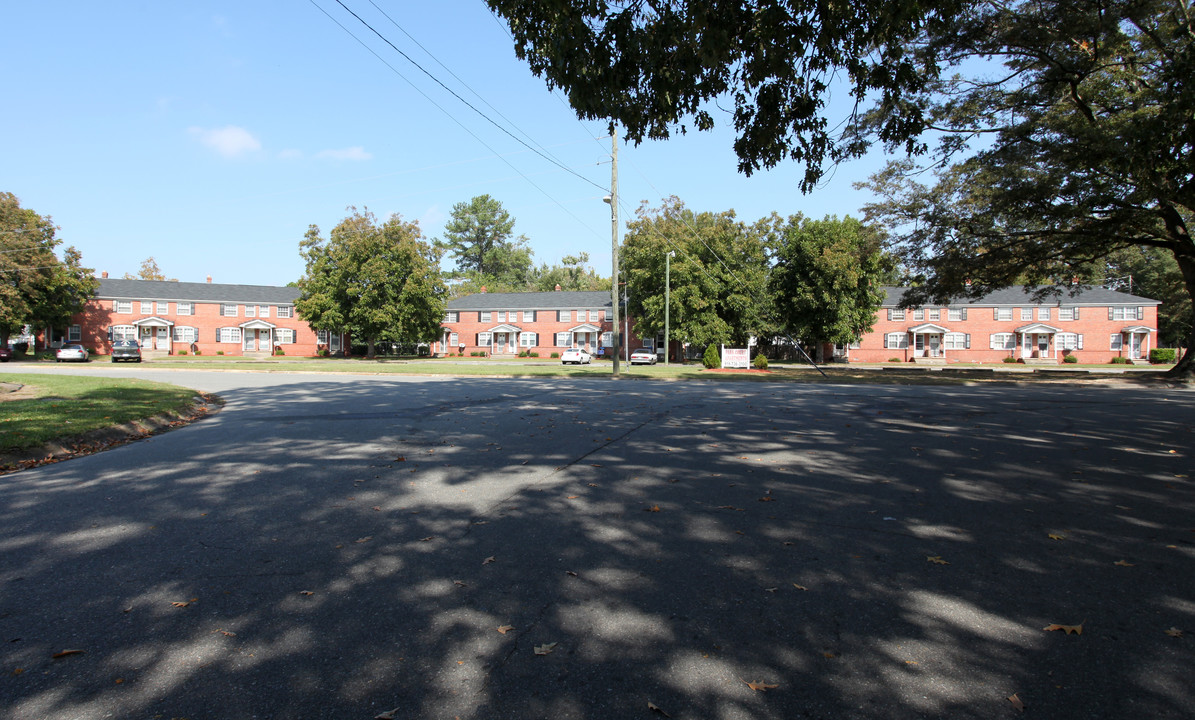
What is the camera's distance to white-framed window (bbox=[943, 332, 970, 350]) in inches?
2361

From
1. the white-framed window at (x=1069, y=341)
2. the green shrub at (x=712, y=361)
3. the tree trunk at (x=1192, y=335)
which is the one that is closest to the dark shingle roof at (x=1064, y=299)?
the white-framed window at (x=1069, y=341)

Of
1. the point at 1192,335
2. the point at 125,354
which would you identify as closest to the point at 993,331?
the point at 1192,335

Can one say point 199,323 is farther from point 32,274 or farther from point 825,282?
point 825,282

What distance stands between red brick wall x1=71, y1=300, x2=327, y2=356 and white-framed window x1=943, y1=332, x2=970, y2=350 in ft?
203

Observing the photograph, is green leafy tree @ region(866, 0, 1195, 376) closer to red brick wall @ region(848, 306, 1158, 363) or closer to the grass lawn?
the grass lawn

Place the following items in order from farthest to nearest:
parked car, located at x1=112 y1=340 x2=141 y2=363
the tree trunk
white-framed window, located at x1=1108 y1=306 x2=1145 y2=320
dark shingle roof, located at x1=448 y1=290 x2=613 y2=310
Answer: dark shingle roof, located at x1=448 y1=290 x2=613 y2=310
white-framed window, located at x1=1108 y1=306 x2=1145 y2=320
parked car, located at x1=112 y1=340 x2=141 y2=363
the tree trunk

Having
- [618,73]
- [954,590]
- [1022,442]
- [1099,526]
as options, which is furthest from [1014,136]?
[954,590]

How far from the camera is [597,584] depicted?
394cm

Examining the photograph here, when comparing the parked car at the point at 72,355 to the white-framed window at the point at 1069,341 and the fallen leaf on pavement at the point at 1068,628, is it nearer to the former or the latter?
the fallen leaf on pavement at the point at 1068,628

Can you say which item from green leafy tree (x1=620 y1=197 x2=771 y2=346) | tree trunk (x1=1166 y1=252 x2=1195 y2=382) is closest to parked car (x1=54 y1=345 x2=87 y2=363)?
green leafy tree (x1=620 y1=197 x2=771 y2=346)

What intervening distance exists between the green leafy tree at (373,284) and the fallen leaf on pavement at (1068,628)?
51.9 meters

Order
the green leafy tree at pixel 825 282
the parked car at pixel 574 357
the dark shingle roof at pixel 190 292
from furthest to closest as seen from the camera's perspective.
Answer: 1. the dark shingle roof at pixel 190 292
2. the parked car at pixel 574 357
3. the green leafy tree at pixel 825 282

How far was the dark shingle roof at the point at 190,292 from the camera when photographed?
63.1 metres

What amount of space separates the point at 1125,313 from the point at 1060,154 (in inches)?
2034
